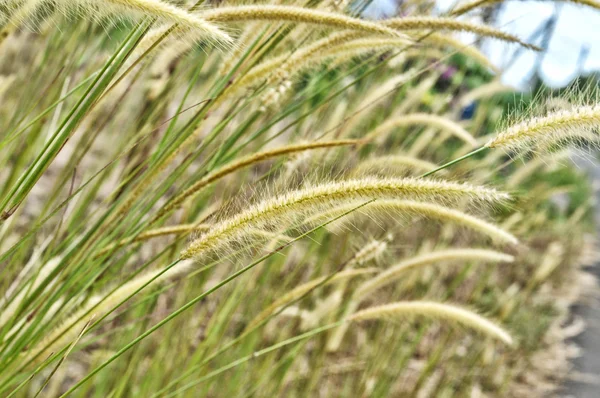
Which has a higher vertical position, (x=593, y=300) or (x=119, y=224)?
(x=119, y=224)

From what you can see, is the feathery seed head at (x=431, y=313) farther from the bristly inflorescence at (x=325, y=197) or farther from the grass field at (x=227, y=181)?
the bristly inflorescence at (x=325, y=197)

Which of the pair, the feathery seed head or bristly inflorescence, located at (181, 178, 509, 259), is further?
the feathery seed head

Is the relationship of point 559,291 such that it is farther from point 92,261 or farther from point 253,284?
point 92,261

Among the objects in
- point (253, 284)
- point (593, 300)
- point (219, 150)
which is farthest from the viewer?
point (593, 300)

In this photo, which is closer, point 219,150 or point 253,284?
point 219,150

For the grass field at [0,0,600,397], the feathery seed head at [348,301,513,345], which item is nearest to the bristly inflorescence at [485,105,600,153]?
the grass field at [0,0,600,397]

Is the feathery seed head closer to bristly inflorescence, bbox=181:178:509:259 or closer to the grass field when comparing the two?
the grass field

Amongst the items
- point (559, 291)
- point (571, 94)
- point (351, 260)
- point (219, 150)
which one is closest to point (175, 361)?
point (351, 260)

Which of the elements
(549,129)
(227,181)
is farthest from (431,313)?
(227,181)

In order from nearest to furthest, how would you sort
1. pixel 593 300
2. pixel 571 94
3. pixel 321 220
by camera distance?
pixel 571 94
pixel 321 220
pixel 593 300

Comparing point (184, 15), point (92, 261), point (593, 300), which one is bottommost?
point (593, 300)

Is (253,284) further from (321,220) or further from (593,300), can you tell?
(593,300)
